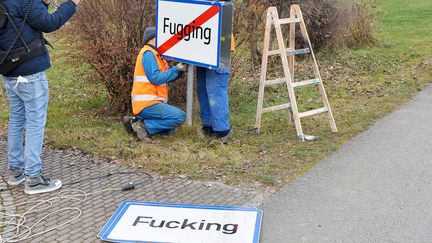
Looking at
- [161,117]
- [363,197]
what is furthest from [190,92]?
[363,197]

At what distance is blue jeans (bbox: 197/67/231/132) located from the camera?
646 cm

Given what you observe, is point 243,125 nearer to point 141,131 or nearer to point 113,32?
point 141,131

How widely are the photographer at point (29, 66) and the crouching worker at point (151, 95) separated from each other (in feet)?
5.24

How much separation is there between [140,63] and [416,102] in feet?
15.1

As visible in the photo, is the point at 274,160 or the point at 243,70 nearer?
the point at 274,160

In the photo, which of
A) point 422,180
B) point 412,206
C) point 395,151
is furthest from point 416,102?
point 412,206

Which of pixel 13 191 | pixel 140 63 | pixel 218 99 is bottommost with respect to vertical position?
pixel 13 191

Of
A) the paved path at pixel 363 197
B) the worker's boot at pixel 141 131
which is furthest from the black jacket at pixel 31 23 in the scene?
the paved path at pixel 363 197

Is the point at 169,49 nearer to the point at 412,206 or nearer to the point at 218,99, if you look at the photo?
the point at 218,99

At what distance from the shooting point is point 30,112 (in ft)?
15.9

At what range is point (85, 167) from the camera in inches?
224

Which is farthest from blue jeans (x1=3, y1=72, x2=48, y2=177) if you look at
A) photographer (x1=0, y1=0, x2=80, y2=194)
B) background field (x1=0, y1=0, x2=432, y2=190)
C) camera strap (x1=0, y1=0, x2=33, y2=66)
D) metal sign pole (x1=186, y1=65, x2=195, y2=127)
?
metal sign pole (x1=186, y1=65, x2=195, y2=127)

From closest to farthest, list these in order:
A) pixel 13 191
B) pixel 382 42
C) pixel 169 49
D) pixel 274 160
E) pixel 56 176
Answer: pixel 13 191, pixel 56 176, pixel 274 160, pixel 169 49, pixel 382 42

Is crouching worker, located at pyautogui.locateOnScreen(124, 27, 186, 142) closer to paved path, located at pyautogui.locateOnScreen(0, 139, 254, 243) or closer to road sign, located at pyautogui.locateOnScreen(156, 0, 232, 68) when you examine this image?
road sign, located at pyautogui.locateOnScreen(156, 0, 232, 68)
